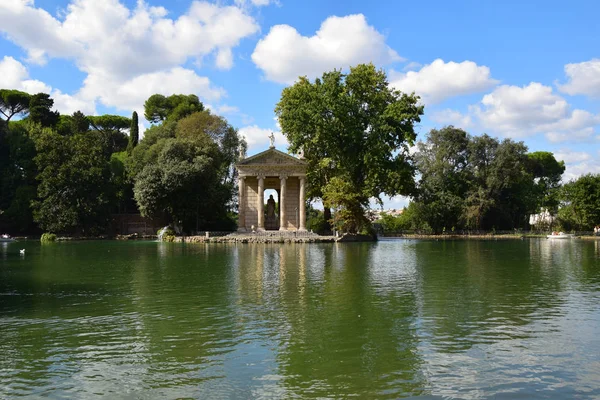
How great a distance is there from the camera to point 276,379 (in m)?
8.64

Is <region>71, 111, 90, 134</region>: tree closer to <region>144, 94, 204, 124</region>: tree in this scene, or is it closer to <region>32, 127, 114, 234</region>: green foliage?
<region>144, 94, 204, 124</region>: tree

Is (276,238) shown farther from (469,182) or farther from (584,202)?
(584,202)

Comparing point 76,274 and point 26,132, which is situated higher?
point 26,132

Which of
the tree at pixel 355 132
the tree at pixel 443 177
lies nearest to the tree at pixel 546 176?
the tree at pixel 443 177

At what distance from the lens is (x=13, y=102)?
3253 inches

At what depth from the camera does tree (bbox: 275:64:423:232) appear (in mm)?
54125

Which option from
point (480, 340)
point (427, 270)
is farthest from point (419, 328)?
point (427, 270)

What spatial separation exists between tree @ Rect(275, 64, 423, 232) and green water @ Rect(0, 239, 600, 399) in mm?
33604

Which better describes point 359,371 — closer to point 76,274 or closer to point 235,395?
point 235,395

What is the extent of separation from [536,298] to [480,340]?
6146 millimetres

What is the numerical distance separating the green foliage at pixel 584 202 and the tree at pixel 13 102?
78.2m

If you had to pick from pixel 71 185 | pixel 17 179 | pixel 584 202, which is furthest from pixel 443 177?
pixel 17 179

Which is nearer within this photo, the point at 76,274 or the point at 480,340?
the point at 480,340

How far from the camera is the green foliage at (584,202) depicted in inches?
2667
